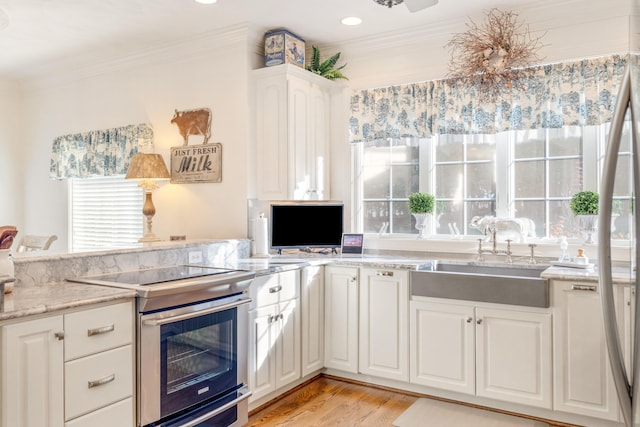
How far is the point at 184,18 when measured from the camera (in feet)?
11.9

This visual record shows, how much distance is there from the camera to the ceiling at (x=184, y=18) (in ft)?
11.1

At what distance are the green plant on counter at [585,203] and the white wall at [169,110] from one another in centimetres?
232

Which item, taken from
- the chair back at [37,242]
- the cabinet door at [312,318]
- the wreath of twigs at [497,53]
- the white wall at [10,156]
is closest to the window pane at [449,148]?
the wreath of twigs at [497,53]

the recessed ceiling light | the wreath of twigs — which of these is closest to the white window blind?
the recessed ceiling light

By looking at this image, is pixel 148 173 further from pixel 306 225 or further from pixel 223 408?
pixel 223 408

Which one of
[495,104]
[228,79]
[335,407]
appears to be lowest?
[335,407]

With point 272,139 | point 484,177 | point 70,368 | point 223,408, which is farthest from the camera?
point 272,139

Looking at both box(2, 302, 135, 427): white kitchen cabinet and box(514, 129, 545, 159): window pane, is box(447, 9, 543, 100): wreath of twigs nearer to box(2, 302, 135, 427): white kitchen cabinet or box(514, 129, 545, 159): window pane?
box(514, 129, 545, 159): window pane

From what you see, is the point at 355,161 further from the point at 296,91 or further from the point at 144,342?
the point at 144,342

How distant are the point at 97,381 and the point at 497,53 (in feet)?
10.1

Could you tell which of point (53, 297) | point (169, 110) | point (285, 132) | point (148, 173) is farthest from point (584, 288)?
point (169, 110)

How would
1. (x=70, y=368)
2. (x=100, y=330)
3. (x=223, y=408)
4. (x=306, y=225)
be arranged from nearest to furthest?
(x=70, y=368) < (x=100, y=330) < (x=223, y=408) < (x=306, y=225)

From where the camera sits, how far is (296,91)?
385cm

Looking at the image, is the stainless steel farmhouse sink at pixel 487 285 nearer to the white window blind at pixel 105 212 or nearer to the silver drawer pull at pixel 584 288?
the silver drawer pull at pixel 584 288
